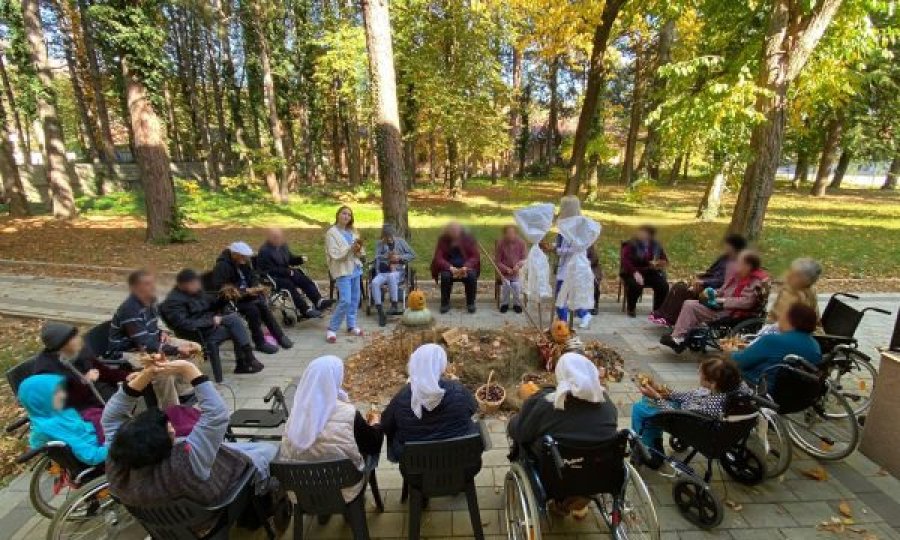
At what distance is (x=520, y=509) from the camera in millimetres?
2605

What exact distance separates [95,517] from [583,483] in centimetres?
287

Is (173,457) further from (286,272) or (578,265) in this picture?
(286,272)

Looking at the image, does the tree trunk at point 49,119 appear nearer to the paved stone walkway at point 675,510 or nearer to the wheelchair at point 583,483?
the paved stone walkway at point 675,510

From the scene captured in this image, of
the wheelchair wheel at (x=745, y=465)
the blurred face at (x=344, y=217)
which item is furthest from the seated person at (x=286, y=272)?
the wheelchair wheel at (x=745, y=465)

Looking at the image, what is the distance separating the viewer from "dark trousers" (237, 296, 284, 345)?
215 inches

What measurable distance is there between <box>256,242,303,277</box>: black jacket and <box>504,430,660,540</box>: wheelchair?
4.87m

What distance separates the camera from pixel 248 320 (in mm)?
5531

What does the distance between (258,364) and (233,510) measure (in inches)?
115

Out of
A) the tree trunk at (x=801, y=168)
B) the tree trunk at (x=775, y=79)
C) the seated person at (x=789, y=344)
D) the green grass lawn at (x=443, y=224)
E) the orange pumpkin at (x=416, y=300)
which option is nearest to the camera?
the seated person at (x=789, y=344)

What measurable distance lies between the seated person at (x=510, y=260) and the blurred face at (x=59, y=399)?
5.10 meters

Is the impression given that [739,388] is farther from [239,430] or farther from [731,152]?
[731,152]

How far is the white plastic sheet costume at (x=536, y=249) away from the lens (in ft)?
16.4

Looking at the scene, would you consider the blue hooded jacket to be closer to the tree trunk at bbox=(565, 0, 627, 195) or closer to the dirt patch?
the dirt patch

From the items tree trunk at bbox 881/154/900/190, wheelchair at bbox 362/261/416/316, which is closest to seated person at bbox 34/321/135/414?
wheelchair at bbox 362/261/416/316
